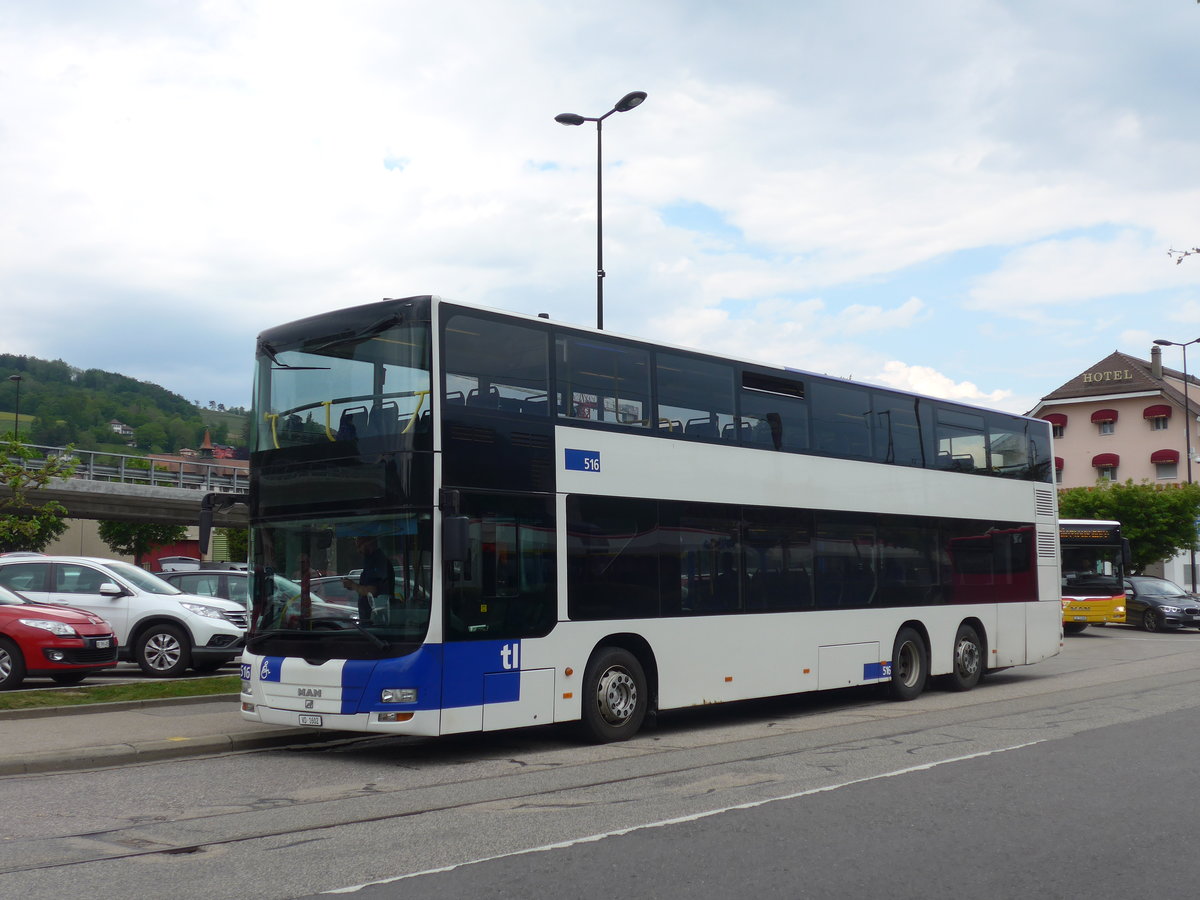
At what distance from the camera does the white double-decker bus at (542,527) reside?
9977 mm

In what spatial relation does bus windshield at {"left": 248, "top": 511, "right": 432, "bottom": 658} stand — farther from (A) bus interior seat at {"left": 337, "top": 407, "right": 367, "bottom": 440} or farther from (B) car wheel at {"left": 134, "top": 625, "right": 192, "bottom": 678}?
(B) car wheel at {"left": 134, "top": 625, "right": 192, "bottom": 678}

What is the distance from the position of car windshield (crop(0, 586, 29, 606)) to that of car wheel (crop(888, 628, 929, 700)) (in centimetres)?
1128

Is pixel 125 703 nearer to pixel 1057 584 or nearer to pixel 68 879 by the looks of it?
pixel 68 879

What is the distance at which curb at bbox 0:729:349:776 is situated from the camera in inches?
381

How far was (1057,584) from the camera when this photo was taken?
19.1m

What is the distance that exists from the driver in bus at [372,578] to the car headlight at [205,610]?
8371mm

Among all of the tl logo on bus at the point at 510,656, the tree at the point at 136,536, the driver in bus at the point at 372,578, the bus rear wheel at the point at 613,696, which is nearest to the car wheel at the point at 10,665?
the driver in bus at the point at 372,578

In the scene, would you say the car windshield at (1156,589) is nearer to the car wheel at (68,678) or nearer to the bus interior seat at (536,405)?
the bus interior seat at (536,405)

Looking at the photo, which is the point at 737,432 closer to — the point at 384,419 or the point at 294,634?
the point at 384,419

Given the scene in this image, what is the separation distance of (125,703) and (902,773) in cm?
843

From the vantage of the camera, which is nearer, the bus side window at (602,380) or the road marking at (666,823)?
the road marking at (666,823)

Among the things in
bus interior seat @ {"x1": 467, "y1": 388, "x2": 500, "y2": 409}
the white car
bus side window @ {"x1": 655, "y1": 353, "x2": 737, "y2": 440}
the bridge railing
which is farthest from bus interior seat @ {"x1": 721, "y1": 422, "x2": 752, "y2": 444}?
the bridge railing

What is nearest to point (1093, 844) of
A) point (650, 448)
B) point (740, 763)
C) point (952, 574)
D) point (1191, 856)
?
point (1191, 856)

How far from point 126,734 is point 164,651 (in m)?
6.37
